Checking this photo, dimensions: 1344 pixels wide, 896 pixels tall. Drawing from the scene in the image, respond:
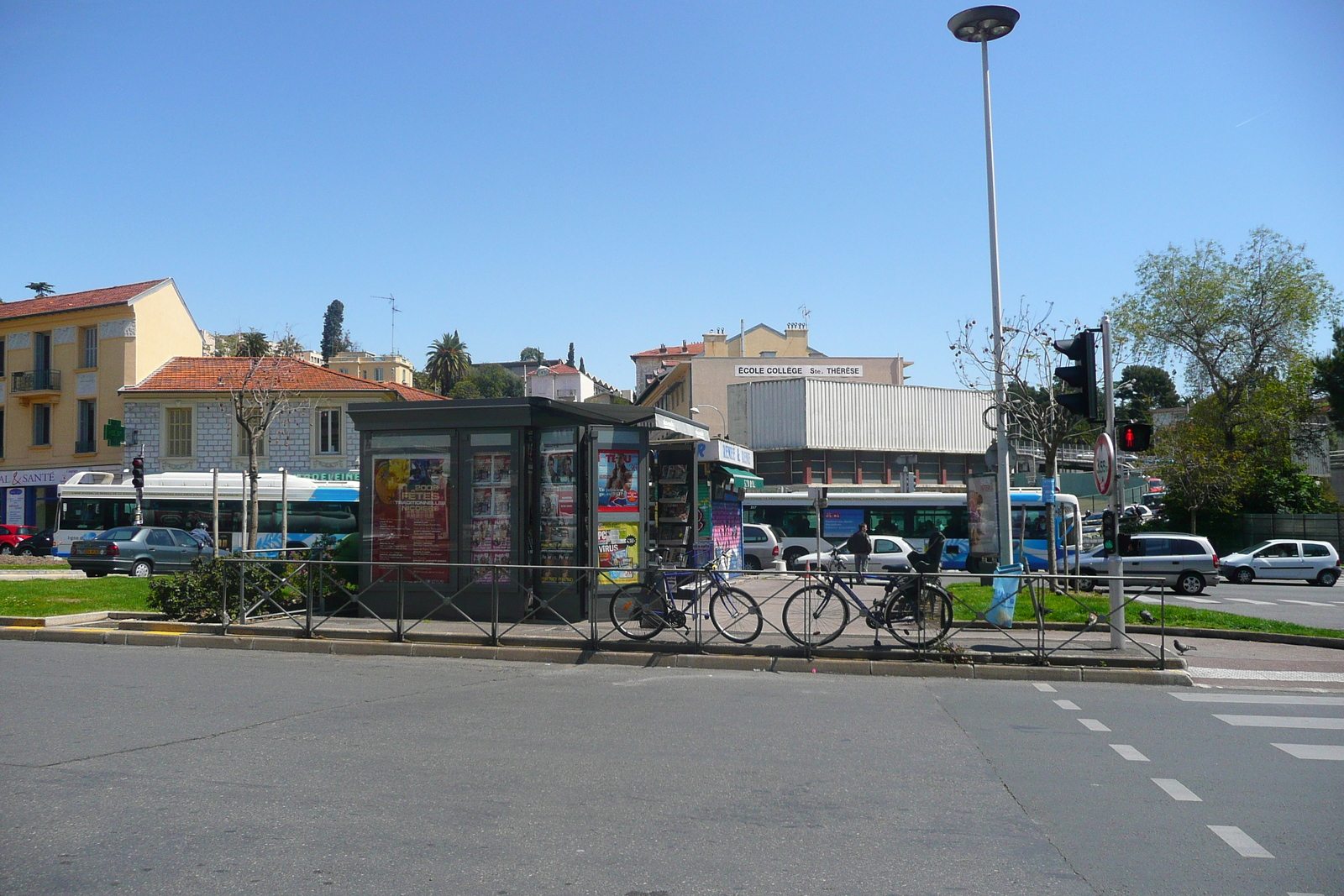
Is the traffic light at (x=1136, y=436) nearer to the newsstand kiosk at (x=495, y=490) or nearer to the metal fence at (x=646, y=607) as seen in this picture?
the metal fence at (x=646, y=607)

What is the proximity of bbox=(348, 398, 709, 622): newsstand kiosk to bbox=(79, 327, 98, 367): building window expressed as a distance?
36.6 metres

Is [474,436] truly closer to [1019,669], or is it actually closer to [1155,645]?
[1019,669]

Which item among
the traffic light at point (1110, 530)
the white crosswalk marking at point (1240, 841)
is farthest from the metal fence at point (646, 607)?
the white crosswalk marking at point (1240, 841)

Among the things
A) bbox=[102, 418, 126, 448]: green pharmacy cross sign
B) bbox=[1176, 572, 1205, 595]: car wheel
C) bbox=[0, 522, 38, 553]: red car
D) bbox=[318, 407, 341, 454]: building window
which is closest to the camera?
bbox=[1176, 572, 1205, 595]: car wheel

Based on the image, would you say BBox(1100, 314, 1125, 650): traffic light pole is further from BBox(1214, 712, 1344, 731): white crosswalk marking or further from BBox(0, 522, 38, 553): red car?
BBox(0, 522, 38, 553): red car

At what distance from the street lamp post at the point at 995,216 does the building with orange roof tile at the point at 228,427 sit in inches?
1158

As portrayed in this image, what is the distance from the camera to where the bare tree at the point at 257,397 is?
104 feet

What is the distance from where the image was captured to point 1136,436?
12578 mm

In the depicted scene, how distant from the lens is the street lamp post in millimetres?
17734

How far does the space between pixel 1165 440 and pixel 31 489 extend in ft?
166

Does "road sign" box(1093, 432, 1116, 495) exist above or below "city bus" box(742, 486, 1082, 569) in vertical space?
above

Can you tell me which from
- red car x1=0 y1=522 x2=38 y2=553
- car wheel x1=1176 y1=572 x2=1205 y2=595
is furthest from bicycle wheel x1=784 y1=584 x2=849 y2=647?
red car x1=0 y1=522 x2=38 y2=553

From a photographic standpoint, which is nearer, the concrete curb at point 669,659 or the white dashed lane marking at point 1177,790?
the white dashed lane marking at point 1177,790

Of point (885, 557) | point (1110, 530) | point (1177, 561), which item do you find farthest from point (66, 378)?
point (1110, 530)
